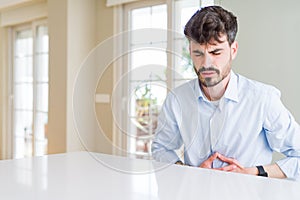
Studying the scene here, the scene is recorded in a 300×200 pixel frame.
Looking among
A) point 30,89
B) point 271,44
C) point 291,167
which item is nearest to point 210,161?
point 291,167

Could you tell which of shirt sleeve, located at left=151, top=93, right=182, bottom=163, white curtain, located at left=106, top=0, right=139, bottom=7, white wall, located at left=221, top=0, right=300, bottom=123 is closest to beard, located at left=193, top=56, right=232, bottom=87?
shirt sleeve, located at left=151, top=93, right=182, bottom=163

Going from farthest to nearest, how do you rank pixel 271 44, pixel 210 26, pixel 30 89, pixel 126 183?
pixel 30 89, pixel 271 44, pixel 210 26, pixel 126 183

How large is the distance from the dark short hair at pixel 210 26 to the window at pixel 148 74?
47mm

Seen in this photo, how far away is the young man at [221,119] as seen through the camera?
1078 mm

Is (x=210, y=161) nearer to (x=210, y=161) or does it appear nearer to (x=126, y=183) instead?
(x=210, y=161)

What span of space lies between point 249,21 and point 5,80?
3678mm

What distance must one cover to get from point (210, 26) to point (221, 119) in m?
0.31

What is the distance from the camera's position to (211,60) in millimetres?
1052

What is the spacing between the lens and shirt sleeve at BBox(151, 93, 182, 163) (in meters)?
1.09

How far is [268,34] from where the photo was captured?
243 cm

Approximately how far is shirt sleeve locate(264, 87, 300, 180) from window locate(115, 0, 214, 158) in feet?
1.04

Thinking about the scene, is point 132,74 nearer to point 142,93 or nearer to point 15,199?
point 142,93

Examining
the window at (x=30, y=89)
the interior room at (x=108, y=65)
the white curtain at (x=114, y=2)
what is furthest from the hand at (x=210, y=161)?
the window at (x=30, y=89)

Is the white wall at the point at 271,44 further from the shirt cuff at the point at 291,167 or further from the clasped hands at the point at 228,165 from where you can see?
the clasped hands at the point at 228,165
